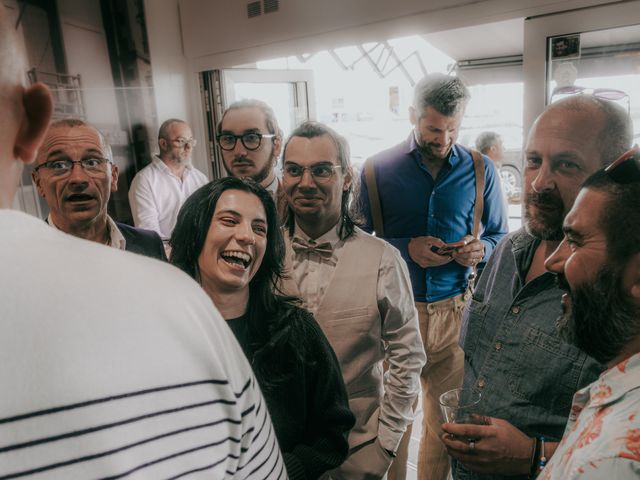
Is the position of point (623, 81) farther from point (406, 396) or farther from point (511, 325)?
point (406, 396)

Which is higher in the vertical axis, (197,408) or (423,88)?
(423,88)

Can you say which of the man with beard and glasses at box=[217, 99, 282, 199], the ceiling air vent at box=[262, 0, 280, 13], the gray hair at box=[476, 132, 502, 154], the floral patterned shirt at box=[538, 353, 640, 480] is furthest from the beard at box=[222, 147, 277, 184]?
the gray hair at box=[476, 132, 502, 154]

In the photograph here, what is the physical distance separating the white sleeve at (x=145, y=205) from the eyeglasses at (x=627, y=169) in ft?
10.2

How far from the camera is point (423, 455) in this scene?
7.82ft

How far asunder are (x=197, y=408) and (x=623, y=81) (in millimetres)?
2438

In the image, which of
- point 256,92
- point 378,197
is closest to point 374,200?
point 378,197

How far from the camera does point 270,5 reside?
133 inches

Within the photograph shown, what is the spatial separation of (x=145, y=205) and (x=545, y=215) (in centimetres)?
294

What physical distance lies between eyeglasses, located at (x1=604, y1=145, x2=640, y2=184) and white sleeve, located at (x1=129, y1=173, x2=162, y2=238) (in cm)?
312

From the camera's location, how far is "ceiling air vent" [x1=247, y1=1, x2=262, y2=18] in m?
3.44

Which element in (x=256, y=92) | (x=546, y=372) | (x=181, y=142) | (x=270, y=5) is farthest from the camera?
(x=256, y=92)

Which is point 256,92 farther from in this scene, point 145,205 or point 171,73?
point 145,205

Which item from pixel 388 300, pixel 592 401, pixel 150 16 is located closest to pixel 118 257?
pixel 592 401

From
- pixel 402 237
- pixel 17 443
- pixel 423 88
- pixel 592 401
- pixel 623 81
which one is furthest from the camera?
pixel 402 237
